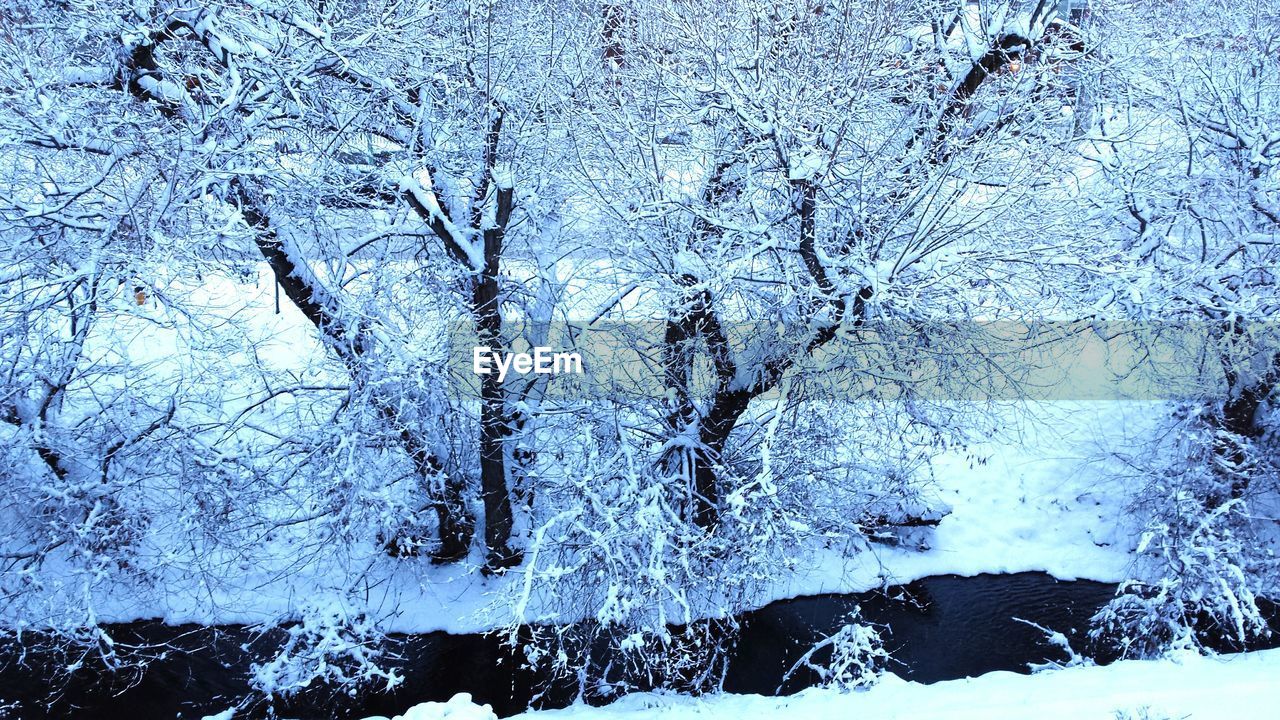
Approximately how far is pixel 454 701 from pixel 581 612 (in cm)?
199

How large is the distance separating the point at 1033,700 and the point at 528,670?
480cm

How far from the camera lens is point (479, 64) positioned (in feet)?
25.0

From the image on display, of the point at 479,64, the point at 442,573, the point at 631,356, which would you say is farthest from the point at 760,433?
the point at 479,64

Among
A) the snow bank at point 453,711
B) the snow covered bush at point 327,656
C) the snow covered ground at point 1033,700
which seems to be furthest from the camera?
the snow covered bush at point 327,656

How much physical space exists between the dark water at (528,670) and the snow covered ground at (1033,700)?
3.25 ft

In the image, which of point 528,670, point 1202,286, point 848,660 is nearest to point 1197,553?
point 1202,286

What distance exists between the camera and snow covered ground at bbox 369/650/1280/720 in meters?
5.52

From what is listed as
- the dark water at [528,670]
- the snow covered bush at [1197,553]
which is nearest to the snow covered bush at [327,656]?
the dark water at [528,670]

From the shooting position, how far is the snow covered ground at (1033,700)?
552 centimetres

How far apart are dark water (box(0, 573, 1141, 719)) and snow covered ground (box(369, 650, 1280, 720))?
0.99 metres

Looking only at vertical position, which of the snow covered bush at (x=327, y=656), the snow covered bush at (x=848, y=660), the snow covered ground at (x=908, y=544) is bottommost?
the snow covered bush at (x=848, y=660)

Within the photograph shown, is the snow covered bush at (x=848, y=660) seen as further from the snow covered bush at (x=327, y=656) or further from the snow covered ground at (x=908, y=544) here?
the snow covered bush at (x=327, y=656)

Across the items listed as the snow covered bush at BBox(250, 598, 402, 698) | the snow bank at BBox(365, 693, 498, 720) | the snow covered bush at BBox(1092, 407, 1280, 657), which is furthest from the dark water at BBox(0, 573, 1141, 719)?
the snow bank at BBox(365, 693, 498, 720)

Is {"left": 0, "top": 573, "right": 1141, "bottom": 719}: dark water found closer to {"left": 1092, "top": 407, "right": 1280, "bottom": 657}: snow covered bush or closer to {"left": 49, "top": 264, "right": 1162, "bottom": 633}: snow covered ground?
{"left": 49, "top": 264, "right": 1162, "bottom": 633}: snow covered ground
